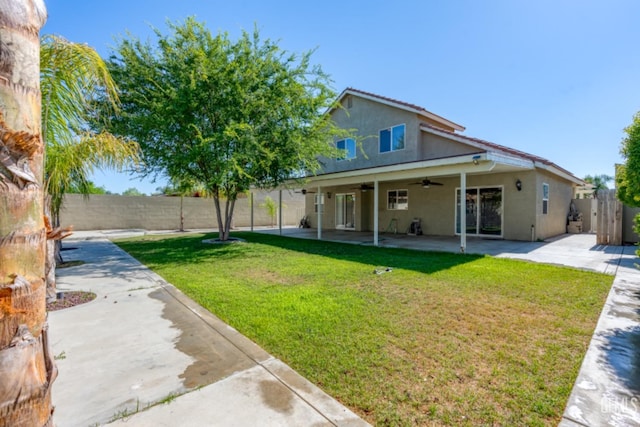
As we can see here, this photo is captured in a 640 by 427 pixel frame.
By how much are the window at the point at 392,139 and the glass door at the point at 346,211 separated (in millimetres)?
3642

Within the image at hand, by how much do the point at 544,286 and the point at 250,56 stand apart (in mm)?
10966

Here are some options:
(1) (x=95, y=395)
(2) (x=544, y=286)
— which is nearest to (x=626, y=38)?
(2) (x=544, y=286)

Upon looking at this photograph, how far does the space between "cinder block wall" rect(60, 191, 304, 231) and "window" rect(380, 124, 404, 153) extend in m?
5.48

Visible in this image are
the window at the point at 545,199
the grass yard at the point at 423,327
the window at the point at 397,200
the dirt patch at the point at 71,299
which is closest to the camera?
the grass yard at the point at 423,327

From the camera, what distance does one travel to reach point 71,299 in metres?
5.34

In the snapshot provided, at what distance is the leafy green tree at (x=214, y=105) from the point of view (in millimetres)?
9828

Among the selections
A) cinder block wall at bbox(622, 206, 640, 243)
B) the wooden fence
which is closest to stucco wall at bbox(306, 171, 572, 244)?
the wooden fence

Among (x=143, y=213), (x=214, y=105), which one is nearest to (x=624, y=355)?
(x=214, y=105)

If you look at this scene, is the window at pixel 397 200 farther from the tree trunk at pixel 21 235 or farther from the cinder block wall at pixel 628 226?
the tree trunk at pixel 21 235

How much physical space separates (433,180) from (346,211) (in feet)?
19.1

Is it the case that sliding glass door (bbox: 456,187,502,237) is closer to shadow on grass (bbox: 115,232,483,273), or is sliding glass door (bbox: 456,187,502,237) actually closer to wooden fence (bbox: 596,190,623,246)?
wooden fence (bbox: 596,190,623,246)

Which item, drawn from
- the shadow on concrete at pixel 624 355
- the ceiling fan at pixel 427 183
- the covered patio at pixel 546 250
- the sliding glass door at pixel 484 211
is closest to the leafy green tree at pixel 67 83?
the shadow on concrete at pixel 624 355

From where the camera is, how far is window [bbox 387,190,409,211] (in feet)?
50.8

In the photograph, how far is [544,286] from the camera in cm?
577
